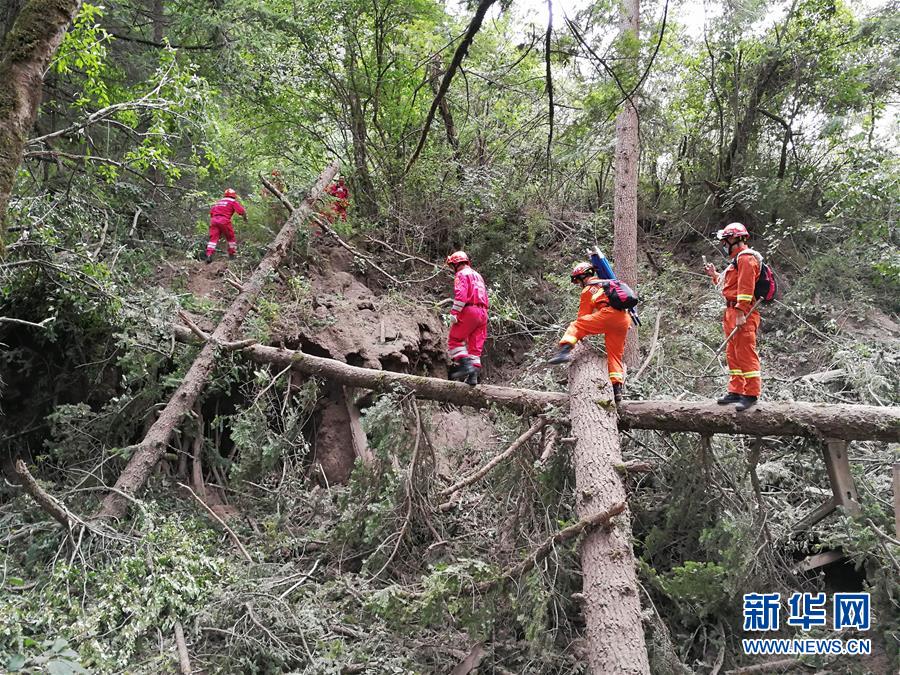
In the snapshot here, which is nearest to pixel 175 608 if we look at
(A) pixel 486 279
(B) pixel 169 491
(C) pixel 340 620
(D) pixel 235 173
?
(C) pixel 340 620

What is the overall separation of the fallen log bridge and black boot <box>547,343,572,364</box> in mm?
343

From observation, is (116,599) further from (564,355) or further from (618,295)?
(618,295)

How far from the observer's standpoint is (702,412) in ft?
14.8

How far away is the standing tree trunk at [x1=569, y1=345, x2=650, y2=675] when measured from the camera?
329 cm

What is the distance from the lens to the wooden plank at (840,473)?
4.43 meters

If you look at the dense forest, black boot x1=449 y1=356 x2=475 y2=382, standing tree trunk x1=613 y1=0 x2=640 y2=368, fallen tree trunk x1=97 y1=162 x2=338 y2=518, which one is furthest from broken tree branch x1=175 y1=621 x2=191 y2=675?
standing tree trunk x1=613 y1=0 x2=640 y2=368

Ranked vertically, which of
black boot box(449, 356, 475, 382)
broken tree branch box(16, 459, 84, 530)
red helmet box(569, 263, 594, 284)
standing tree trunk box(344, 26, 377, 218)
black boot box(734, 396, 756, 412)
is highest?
standing tree trunk box(344, 26, 377, 218)

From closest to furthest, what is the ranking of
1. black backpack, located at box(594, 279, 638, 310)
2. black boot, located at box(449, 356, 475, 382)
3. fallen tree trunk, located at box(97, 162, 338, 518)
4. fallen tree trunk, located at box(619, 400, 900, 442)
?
fallen tree trunk, located at box(619, 400, 900, 442) < black backpack, located at box(594, 279, 638, 310) < fallen tree trunk, located at box(97, 162, 338, 518) < black boot, located at box(449, 356, 475, 382)

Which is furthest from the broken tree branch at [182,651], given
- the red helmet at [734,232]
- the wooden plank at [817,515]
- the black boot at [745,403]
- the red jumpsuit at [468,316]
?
the red helmet at [734,232]

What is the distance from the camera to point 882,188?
741 cm

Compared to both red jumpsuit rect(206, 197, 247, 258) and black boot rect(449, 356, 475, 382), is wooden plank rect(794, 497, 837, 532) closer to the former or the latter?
black boot rect(449, 356, 475, 382)

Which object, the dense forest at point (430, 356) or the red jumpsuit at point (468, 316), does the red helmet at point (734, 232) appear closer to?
the dense forest at point (430, 356)

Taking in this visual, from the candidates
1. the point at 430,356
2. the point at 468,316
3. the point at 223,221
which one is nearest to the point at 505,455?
the point at 468,316

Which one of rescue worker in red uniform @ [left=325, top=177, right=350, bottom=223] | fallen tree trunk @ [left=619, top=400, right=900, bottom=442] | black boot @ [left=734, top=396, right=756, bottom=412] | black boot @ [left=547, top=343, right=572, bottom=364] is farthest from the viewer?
rescue worker in red uniform @ [left=325, top=177, right=350, bottom=223]
